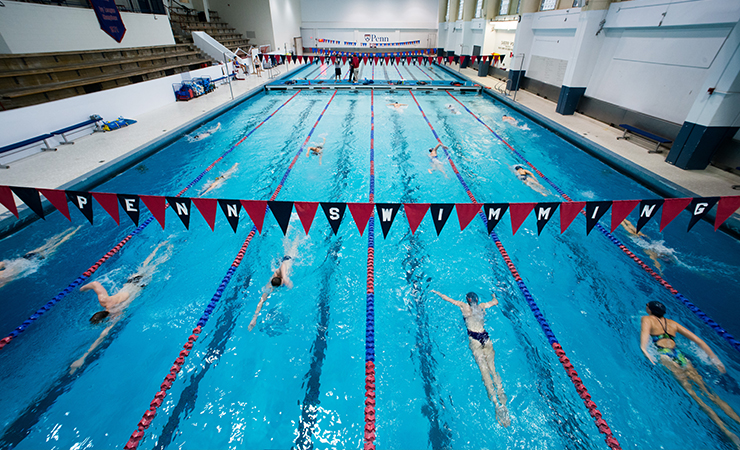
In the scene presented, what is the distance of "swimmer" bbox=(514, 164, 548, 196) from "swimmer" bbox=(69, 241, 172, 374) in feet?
20.7

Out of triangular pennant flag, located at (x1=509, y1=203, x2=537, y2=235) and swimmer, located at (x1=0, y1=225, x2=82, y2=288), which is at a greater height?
triangular pennant flag, located at (x1=509, y1=203, x2=537, y2=235)

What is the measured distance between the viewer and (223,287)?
3689 mm

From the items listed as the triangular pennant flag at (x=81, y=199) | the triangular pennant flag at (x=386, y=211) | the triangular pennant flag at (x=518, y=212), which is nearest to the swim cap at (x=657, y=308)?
the triangular pennant flag at (x=518, y=212)

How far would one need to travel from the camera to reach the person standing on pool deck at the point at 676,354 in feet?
8.11

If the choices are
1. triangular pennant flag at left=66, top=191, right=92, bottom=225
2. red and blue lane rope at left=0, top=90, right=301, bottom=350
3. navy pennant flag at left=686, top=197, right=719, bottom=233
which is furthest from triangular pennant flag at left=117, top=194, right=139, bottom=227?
navy pennant flag at left=686, top=197, right=719, bottom=233

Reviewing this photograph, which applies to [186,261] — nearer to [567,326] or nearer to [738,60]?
[567,326]

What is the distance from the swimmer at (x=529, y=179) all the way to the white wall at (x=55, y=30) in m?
11.8

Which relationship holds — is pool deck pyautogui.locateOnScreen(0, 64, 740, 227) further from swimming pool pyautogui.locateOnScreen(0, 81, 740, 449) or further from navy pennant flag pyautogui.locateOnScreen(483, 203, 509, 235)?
navy pennant flag pyautogui.locateOnScreen(483, 203, 509, 235)

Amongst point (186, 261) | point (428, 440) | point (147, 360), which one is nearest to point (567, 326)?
point (428, 440)

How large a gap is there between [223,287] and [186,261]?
2.71 feet

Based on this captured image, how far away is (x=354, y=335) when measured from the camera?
317cm

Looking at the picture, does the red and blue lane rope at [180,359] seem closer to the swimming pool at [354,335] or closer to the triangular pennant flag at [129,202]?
the swimming pool at [354,335]

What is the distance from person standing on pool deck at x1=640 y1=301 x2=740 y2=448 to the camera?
2471 mm

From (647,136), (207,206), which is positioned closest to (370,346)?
(207,206)
